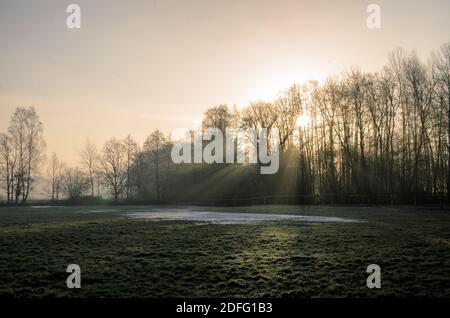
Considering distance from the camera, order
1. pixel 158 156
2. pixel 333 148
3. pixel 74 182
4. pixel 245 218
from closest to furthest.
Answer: pixel 245 218 → pixel 333 148 → pixel 158 156 → pixel 74 182


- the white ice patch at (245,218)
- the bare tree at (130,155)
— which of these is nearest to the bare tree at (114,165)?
the bare tree at (130,155)

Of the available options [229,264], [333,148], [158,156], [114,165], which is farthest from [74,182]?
[229,264]

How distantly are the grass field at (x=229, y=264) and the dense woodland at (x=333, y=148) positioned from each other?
3167 cm

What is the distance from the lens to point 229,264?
12.8 metres

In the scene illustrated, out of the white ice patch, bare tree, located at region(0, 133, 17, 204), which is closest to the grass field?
the white ice patch

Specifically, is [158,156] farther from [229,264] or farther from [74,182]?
[229,264]

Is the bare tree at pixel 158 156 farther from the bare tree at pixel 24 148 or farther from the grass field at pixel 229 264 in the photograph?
the grass field at pixel 229 264

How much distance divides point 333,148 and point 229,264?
51671mm

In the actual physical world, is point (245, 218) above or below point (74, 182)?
below

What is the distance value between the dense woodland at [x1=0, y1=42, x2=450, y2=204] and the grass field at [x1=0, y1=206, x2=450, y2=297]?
31.7 meters

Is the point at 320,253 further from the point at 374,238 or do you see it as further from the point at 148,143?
the point at 148,143

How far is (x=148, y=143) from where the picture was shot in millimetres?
93625
